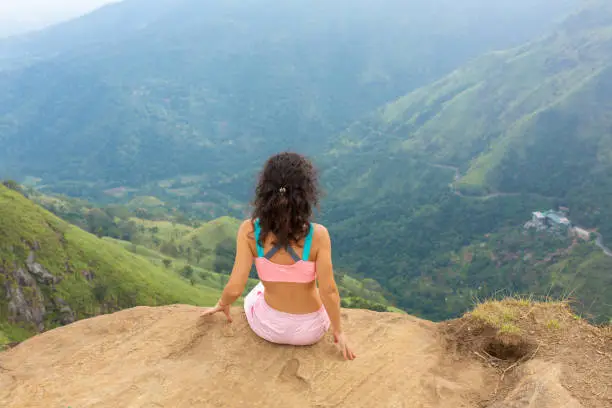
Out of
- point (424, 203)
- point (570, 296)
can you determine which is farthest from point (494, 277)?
point (570, 296)

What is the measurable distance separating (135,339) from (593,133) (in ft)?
638

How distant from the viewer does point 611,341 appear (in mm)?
7215

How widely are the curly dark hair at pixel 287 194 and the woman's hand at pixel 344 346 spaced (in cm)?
192

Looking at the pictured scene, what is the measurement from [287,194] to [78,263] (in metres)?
56.5

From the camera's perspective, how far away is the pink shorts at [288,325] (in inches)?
287

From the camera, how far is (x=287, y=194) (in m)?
6.20

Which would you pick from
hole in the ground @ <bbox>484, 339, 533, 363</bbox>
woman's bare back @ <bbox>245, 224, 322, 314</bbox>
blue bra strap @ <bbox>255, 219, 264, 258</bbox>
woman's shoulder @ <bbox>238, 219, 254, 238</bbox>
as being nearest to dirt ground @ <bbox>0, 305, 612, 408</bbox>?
hole in the ground @ <bbox>484, 339, 533, 363</bbox>

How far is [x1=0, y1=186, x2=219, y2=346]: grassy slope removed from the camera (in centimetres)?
5006

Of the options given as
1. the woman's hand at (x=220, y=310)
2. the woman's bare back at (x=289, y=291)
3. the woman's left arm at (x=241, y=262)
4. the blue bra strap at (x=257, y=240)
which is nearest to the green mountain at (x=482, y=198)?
the woman's hand at (x=220, y=310)

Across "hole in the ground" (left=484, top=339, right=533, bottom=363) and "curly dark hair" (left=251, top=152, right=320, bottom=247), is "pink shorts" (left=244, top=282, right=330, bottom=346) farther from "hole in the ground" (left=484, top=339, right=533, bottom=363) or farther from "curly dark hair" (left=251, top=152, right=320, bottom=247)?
"hole in the ground" (left=484, top=339, right=533, bottom=363)

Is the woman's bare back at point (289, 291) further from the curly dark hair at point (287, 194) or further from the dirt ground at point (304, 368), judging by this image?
the dirt ground at point (304, 368)

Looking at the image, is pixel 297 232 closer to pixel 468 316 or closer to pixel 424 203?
pixel 468 316

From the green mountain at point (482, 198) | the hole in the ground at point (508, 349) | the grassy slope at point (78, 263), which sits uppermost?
the hole in the ground at point (508, 349)

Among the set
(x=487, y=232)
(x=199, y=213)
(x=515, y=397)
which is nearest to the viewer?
(x=515, y=397)
